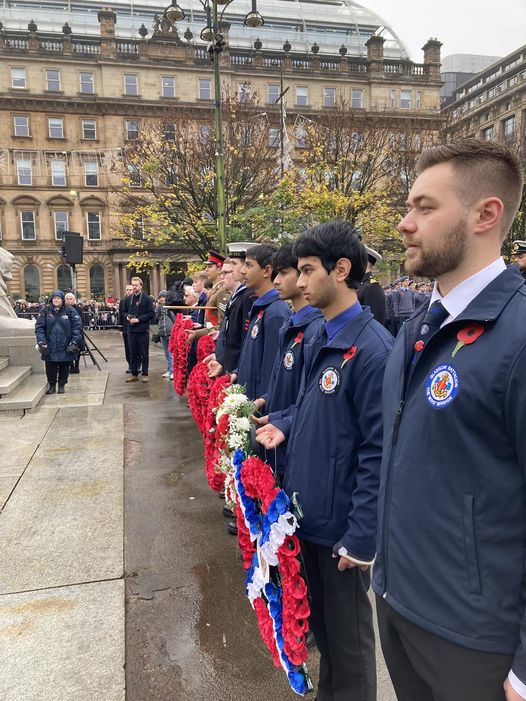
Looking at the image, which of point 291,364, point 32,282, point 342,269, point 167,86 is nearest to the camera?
point 342,269

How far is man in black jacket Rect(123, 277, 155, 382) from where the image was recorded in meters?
10.8

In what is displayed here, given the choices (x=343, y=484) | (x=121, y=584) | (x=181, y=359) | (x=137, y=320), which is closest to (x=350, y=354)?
(x=343, y=484)

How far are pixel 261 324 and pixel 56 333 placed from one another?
274 inches

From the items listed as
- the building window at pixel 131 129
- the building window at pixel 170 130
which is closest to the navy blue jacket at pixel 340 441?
the building window at pixel 170 130

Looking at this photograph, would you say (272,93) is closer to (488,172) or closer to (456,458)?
(488,172)

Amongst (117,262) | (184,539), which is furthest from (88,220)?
(184,539)

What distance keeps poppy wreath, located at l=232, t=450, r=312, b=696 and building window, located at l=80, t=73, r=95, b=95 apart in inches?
2005

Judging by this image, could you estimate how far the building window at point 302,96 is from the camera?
4750 centimetres

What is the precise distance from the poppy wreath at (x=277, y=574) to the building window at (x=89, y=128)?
4919cm

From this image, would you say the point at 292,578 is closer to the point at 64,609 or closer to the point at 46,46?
the point at 64,609

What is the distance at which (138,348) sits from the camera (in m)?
11.1

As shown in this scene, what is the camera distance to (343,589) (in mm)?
2133

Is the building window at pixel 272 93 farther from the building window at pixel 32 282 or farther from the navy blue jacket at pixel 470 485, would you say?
the navy blue jacket at pixel 470 485

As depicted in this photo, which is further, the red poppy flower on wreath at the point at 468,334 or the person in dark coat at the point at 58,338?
the person in dark coat at the point at 58,338
